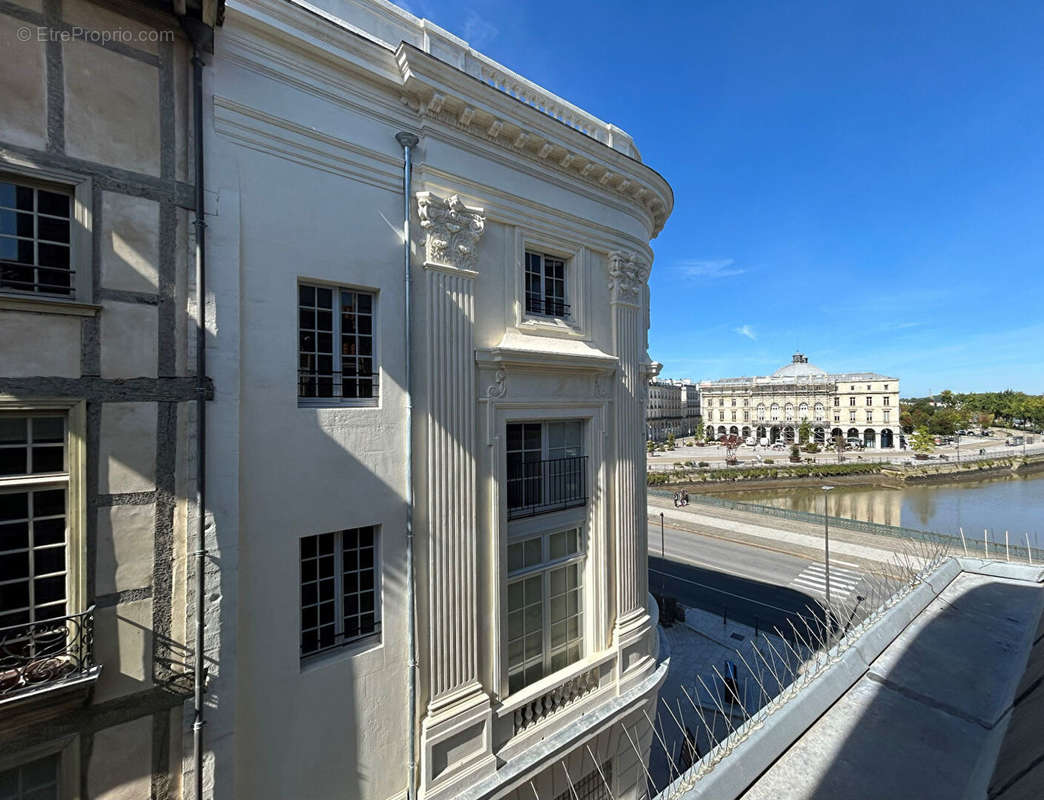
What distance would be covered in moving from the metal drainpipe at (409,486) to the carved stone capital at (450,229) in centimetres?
30

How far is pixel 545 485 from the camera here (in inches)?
321

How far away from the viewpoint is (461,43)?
7.30 m

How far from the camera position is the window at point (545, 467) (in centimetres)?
787

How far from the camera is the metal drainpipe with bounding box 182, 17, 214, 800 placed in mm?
4840

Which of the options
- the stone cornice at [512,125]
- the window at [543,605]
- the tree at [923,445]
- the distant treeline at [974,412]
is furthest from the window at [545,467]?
the distant treeline at [974,412]

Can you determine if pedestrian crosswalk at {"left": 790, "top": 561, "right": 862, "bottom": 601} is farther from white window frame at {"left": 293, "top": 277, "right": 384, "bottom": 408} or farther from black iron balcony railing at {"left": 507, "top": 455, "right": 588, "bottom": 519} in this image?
white window frame at {"left": 293, "top": 277, "right": 384, "bottom": 408}

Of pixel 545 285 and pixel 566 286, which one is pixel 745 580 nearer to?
pixel 566 286

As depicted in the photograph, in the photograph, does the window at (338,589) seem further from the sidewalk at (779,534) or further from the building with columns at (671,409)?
the building with columns at (671,409)

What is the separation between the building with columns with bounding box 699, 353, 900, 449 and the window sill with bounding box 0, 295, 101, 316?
106702 millimetres

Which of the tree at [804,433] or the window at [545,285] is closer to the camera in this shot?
the window at [545,285]

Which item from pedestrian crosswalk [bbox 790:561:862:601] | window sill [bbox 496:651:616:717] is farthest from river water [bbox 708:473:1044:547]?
window sill [bbox 496:651:616:717]

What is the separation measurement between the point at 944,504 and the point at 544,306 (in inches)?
2155

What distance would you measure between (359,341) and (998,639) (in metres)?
7.96

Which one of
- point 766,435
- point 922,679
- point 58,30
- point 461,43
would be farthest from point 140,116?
point 766,435
